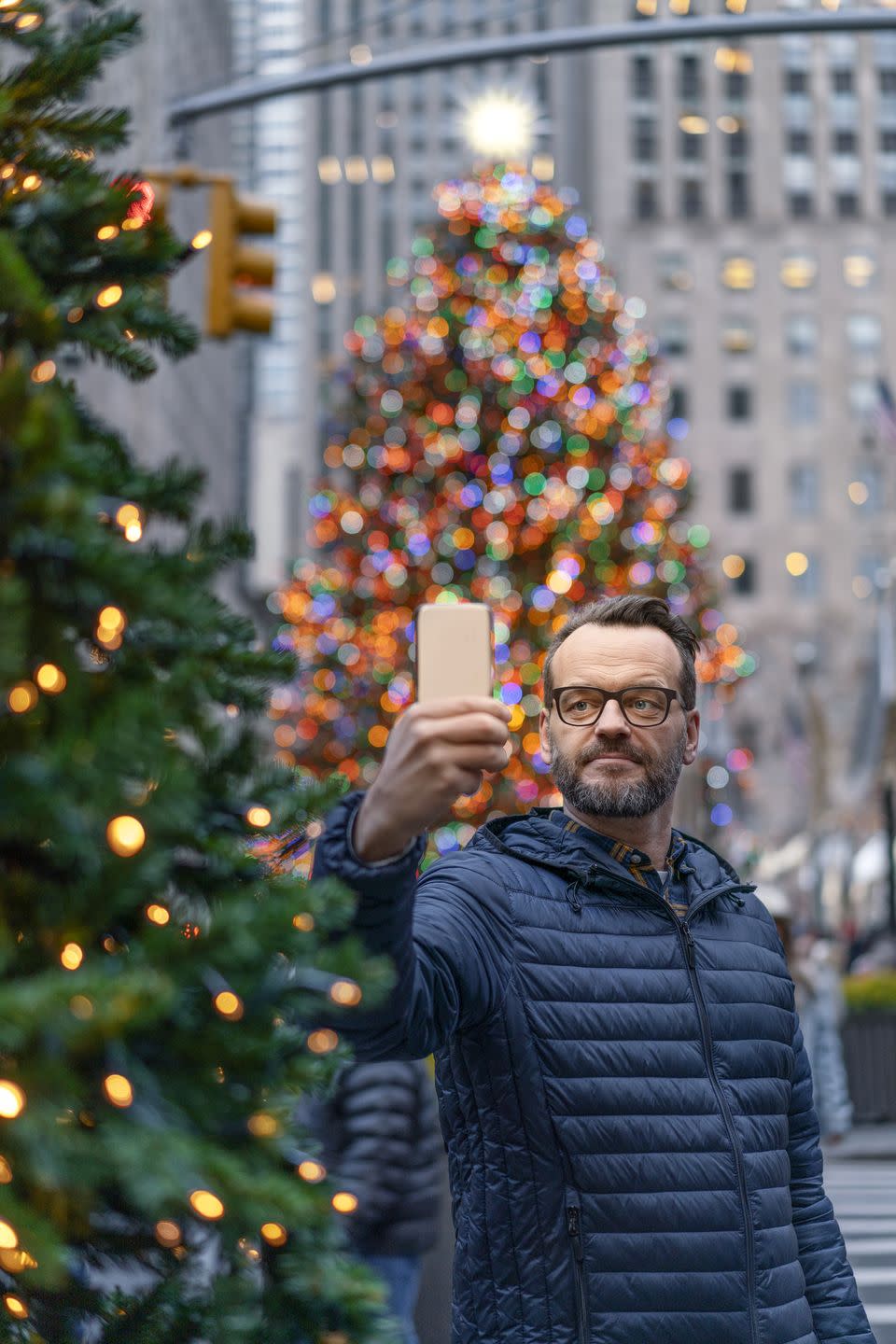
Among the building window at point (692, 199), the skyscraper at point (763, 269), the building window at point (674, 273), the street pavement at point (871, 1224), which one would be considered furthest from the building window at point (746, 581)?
the street pavement at point (871, 1224)

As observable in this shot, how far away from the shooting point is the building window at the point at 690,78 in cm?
7981

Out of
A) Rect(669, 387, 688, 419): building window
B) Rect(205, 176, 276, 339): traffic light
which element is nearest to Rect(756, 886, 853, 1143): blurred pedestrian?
Rect(205, 176, 276, 339): traffic light

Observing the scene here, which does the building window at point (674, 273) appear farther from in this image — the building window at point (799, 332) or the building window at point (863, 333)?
the building window at point (863, 333)

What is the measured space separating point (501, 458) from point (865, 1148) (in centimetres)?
892

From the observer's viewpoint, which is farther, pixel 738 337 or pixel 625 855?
pixel 738 337

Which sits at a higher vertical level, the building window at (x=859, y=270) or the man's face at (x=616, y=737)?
the building window at (x=859, y=270)

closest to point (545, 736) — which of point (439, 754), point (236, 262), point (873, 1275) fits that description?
point (439, 754)

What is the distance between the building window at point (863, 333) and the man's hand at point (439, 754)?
7689 cm

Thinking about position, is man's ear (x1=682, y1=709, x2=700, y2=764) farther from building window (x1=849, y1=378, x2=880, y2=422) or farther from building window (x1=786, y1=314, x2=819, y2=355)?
building window (x1=786, y1=314, x2=819, y2=355)

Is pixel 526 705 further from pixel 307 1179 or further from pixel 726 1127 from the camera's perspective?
pixel 307 1179

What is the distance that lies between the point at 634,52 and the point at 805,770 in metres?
50.1

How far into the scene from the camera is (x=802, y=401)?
75.0 metres

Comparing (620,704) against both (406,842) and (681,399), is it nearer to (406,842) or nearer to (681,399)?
(406,842)

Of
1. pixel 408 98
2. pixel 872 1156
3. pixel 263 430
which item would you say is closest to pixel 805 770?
pixel 872 1156
